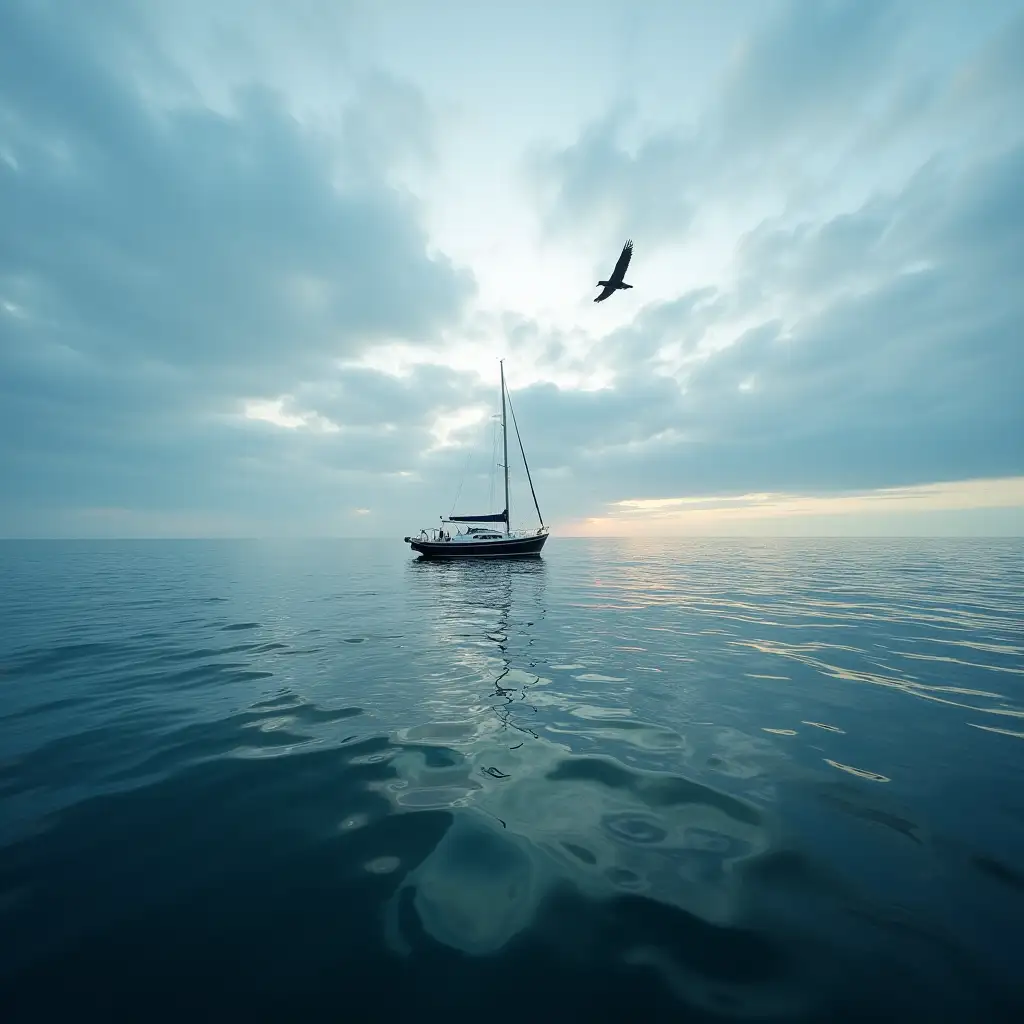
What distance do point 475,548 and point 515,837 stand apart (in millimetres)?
48402

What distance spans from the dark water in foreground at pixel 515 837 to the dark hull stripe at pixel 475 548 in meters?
40.3

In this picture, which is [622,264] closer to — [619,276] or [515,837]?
[619,276]

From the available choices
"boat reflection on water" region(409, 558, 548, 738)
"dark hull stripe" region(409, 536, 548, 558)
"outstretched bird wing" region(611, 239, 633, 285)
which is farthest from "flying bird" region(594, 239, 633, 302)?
"dark hull stripe" region(409, 536, 548, 558)

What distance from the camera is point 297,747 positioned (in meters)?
7.30

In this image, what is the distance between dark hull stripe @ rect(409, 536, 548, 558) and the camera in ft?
172

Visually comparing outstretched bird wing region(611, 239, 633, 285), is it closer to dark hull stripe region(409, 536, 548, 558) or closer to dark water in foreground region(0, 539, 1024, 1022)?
dark water in foreground region(0, 539, 1024, 1022)

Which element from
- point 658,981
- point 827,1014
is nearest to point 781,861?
point 827,1014

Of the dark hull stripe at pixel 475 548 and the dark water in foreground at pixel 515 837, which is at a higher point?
the dark hull stripe at pixel 475 548

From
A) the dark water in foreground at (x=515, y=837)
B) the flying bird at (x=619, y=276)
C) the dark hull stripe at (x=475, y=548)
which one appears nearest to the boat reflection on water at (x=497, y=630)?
the dark water in foreground at (x=515, y=837)

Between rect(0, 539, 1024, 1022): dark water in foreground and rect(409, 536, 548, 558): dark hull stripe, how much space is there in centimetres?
4035

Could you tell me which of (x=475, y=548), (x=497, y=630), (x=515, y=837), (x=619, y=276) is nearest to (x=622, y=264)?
(x=619, y=276)

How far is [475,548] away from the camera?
53.3 metres

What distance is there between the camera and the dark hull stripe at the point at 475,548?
172 feet

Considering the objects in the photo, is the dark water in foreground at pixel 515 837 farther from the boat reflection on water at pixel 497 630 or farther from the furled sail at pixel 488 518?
the furled sail at pixel 488 518
